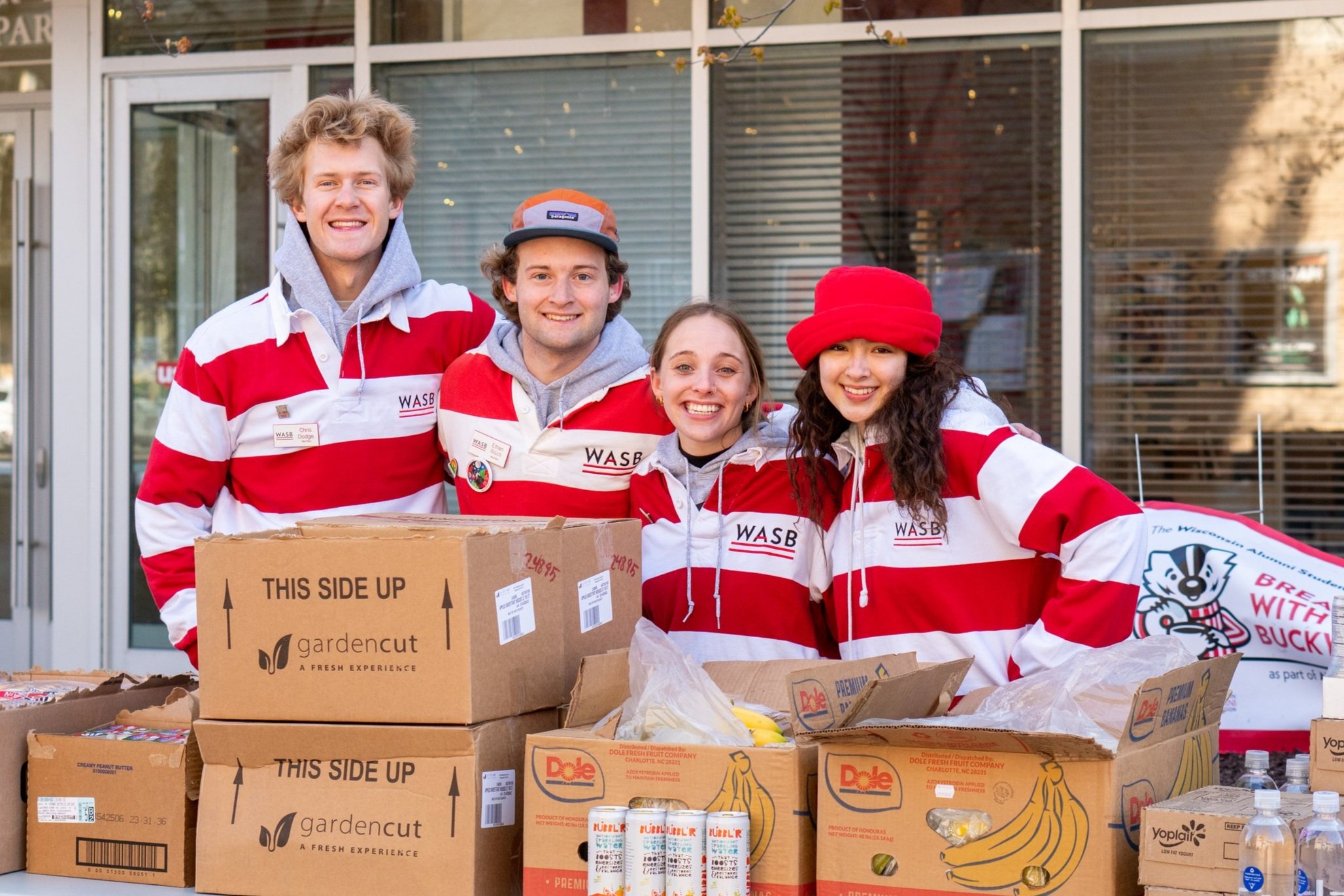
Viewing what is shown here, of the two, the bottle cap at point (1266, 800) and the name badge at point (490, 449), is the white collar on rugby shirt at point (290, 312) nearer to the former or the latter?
the name badge at point (490, 449)

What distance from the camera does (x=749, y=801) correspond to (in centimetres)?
202

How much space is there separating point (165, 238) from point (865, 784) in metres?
4.78

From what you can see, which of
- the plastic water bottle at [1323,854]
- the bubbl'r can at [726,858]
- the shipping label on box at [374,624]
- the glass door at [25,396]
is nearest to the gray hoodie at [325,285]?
the shipping label on box at [374,624]

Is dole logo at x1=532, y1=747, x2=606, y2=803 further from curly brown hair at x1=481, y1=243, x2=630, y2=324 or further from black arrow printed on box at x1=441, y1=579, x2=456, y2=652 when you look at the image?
curly brown hair at x1=481, y1=243, x2=630, y2=324

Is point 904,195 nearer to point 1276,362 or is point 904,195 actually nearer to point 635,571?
point 1276,362

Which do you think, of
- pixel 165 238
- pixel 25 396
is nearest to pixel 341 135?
pixel 165 238

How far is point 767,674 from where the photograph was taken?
250 cm

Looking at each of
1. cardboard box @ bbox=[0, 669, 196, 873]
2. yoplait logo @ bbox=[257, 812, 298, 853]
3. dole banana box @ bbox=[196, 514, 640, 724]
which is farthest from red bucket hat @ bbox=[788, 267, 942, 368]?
cardboard box @ bbox=[0, 669, 196, 873]

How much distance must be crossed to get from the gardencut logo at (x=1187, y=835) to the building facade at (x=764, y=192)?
132 inches

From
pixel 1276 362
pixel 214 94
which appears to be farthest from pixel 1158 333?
pixel 214 94

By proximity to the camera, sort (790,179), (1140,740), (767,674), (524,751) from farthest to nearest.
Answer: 1. (790,179)
2. (767,674)
3. (524,751)
4. (1140,740)

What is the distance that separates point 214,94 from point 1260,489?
14.2 feet

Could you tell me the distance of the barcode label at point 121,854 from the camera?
2.34 meters

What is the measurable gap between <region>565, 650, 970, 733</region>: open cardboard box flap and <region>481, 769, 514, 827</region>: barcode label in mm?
125
